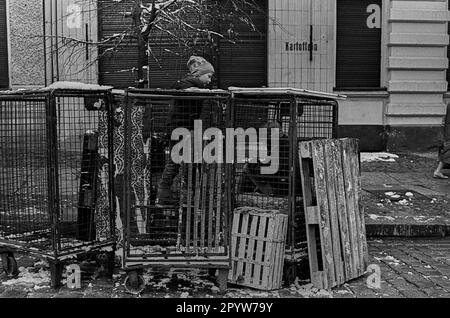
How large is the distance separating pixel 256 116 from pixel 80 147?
1813mm

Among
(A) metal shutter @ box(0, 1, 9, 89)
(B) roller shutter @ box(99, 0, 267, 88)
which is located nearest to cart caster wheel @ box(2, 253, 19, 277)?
(B) roller shutter @ box(99, 0, 267, 88)

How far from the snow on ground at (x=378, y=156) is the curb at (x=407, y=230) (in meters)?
5.06

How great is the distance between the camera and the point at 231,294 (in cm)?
514

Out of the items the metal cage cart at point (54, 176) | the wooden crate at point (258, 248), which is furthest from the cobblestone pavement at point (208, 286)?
the metal cage cart at point (54, 176)

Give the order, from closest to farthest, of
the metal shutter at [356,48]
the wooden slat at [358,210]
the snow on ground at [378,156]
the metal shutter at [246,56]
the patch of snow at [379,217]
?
the wooden slat at [358,210]
the patch of snow at [379,217]
the snow on ground at [378,156]
the metal shutter at [246,56]
the metal shutter at [356,48]

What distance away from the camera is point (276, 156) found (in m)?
5.52

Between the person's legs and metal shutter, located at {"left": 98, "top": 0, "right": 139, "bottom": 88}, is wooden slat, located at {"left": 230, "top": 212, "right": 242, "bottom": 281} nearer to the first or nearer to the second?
the person's legs

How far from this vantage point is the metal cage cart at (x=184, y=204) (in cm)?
504

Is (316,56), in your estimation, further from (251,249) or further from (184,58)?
(251,249)

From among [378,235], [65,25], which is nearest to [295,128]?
[378,235]

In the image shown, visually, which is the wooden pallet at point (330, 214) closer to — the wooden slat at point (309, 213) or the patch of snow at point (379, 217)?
the wooden slat at point (309, 213)

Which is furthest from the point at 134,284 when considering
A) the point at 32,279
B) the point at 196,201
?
the point at 32,279
